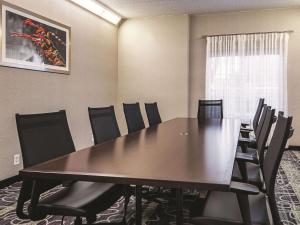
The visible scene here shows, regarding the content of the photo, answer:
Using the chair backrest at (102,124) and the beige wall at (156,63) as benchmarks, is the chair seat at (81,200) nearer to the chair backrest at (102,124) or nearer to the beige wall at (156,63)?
the chair backrest at (102,124)

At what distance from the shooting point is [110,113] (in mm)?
2820

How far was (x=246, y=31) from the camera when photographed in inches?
230

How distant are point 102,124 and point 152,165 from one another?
1120mm

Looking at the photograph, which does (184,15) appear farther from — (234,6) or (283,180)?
(283,180)

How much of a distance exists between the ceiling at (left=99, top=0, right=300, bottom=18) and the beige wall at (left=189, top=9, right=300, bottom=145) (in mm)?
246

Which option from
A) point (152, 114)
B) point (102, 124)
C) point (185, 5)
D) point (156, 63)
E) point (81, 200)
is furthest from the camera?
point (156, 63)

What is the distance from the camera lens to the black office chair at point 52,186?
5.47 ft

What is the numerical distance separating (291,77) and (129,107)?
3693mm

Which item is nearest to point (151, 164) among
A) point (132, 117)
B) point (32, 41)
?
point (132, 117)

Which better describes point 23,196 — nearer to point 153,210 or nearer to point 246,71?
point 153,210

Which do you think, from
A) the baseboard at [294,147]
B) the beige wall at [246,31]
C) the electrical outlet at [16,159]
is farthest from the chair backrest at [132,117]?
the baseboard at [294,147]

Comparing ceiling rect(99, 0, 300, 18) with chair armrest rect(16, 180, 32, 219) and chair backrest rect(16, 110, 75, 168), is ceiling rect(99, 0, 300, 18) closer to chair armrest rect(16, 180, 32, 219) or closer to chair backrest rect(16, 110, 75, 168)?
chair backrest rect(16, 110, 75, 168)

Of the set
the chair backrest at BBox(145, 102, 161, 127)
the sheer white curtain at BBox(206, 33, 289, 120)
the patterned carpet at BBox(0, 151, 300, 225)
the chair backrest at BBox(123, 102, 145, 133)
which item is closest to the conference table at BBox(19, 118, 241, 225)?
the patterned carpet at BBox(0, 151, 300, 225)

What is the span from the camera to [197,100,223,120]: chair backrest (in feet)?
16.5
